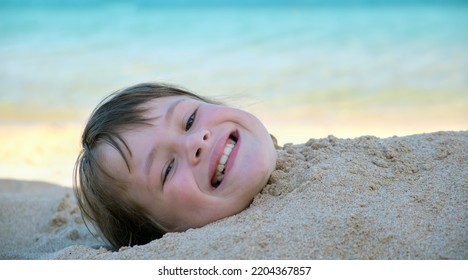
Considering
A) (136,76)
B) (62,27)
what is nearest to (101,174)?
(136,76)

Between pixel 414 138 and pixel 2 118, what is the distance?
318 centimetres

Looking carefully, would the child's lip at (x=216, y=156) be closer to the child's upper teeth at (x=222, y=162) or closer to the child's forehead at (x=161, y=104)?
the child's upper teeth at (x=222, y=162)

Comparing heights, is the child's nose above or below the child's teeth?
above

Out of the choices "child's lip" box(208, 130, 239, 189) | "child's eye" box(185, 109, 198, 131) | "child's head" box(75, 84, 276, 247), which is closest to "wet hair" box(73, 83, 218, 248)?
"child's head" box(75, 84, 276, 247)

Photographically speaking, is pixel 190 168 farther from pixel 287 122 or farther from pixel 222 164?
pixel 287 122

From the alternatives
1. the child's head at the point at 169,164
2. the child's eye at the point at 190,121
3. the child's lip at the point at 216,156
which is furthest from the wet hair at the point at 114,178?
the child's lip at the point at 216,156

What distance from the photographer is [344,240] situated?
1.52m

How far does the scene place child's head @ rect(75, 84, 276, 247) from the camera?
5.85ft

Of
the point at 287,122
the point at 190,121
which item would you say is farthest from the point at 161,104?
the point at 287,122

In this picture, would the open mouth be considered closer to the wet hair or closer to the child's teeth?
the child's teeth

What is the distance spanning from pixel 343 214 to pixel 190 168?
44 cm

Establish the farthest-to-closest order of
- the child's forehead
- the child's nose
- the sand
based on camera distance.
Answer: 1. the child's forehead
2. the child's nose
3. the sand
